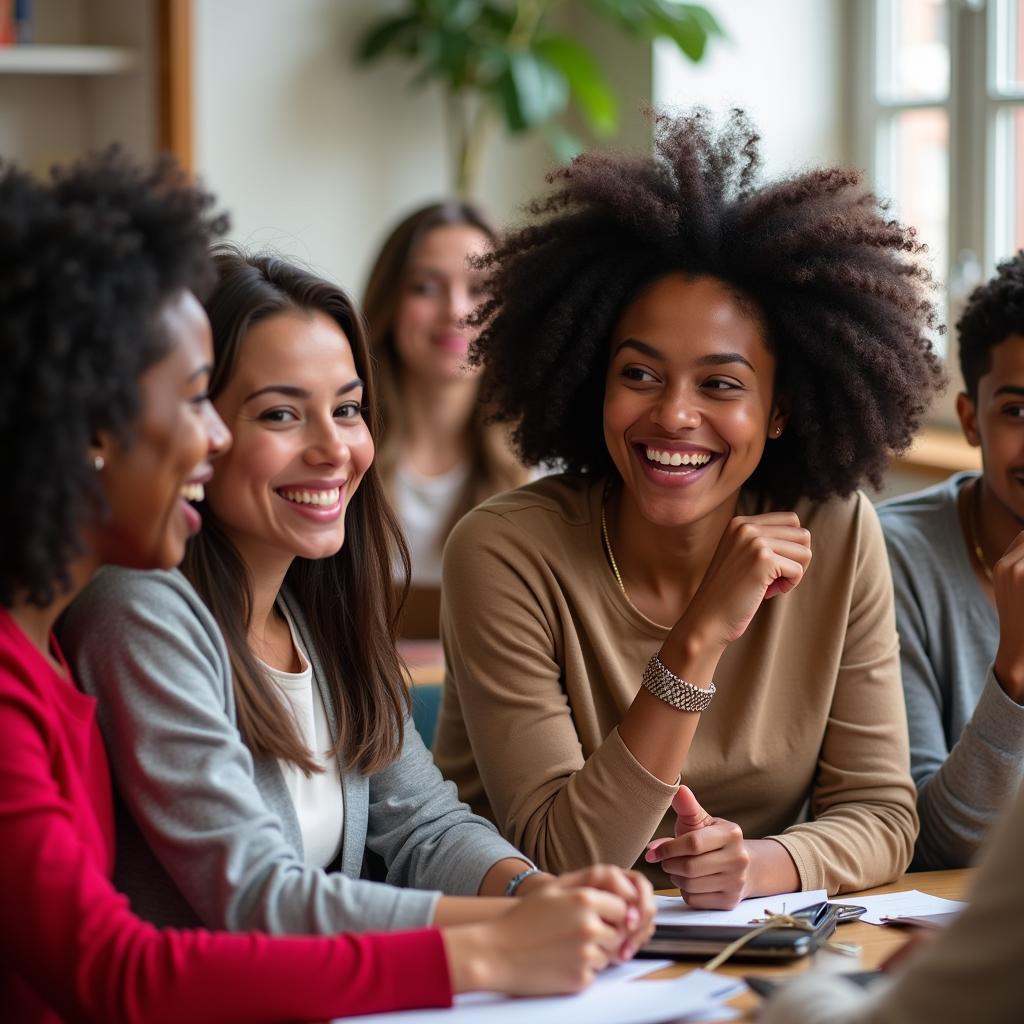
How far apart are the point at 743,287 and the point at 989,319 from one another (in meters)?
0.42

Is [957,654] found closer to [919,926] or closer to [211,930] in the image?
[919,926]

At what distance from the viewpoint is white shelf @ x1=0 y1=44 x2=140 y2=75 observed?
12.9 feet

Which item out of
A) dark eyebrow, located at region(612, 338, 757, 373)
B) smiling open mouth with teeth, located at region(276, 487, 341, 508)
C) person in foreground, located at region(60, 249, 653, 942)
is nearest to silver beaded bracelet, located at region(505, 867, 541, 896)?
person in foreground, located at region(60, 249, 653, 942)

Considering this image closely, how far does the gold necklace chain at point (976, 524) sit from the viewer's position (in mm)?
2113

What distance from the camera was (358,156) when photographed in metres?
4.52

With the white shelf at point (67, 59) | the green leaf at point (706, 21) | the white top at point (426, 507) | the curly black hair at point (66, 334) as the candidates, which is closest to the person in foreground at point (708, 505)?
the curly black hair at point (66, 334)

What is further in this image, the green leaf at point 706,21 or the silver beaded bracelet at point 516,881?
the green leaf at point 706,21

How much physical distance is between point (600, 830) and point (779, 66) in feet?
9.76

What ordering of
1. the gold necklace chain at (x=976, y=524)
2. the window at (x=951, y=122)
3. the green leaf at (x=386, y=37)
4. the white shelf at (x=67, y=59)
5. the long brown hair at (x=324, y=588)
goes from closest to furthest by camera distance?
the long brown hair at (x=324, y=588) → the gold necklace chain at (x=976, y=524) → the window at (x=951, y=122) → the white shelf at (x=67, y=59) → the green leaf at (x=386, y=37)

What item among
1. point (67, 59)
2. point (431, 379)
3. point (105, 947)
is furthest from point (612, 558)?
point (67, 59)

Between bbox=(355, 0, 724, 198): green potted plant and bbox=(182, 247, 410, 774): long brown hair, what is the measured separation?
8.30ft

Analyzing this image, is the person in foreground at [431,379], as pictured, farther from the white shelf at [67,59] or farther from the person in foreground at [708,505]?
the person in foreground at [708,505]

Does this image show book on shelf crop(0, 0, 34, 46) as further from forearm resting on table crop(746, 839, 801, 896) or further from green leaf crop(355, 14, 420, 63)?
forearm resting on table crop(746, 839, 801, 896)

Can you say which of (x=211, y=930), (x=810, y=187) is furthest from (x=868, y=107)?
(x=211, y=930)
